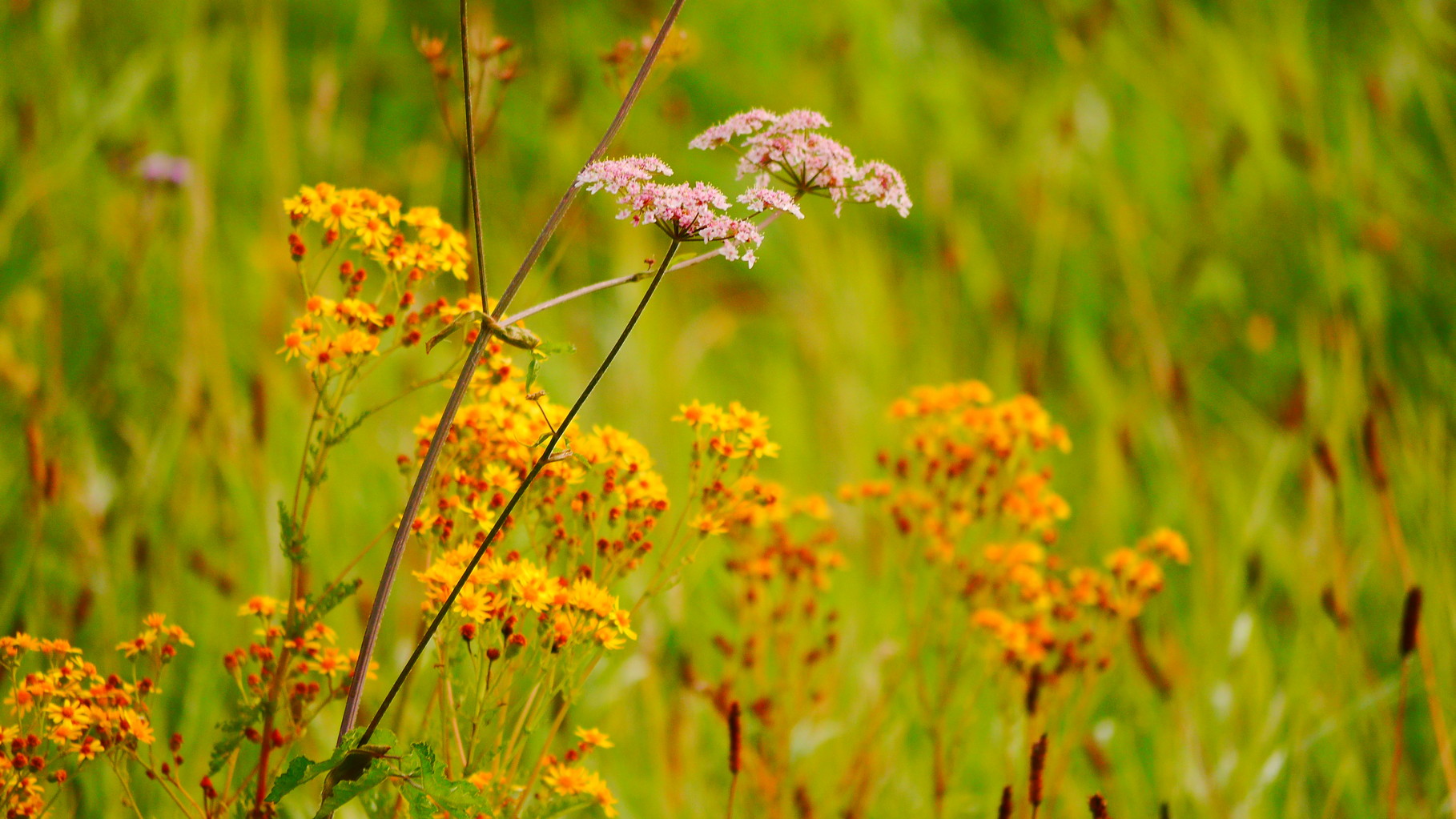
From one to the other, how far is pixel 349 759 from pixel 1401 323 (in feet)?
9.82

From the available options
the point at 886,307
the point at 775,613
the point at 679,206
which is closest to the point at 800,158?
the point at 679,206

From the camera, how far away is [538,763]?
1.05 metres

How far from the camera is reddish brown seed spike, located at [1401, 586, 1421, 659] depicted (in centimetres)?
128

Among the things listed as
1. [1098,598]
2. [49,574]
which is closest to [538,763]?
[1098,598]

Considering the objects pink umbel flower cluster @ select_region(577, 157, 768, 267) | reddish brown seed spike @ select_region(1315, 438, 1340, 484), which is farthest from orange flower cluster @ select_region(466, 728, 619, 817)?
reddish brown seed spike @ select_region(1315, 438, 1340, 484)

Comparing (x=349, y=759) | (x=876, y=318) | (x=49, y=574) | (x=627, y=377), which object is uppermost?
(x=876, y=318)

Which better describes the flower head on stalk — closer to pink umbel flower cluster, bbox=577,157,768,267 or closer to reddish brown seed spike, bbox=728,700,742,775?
pink umbel flower cluster, bbox=577,157,768,267

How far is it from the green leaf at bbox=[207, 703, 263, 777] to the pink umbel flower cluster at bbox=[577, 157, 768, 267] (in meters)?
0.59

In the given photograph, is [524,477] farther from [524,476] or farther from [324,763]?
[324,763]

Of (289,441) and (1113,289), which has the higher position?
(1113,289)

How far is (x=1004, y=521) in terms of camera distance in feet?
5.58

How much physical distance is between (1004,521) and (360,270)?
107 cm

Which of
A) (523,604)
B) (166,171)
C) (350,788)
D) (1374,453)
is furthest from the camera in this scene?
(166,171)

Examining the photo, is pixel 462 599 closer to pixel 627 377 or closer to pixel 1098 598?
pixel 1098 598
